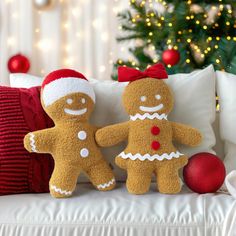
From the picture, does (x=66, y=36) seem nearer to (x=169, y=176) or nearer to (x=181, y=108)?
(x=181, y=108)

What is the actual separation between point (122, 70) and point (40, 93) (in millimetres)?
289

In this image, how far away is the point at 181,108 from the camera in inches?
62.8

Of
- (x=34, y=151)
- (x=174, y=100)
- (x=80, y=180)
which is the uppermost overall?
(x=174, y=100)

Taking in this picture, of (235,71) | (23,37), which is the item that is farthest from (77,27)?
(235,71)

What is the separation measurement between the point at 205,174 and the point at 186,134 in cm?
16

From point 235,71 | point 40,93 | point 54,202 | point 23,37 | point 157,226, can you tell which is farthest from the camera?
point 23,37

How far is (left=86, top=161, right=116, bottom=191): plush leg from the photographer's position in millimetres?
1457

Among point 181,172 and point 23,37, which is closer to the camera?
point 181,172

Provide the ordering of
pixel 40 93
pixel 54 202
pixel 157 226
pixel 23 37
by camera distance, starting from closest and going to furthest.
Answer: pixel 157 226 < pixel 54 202 < pixel 40 93 < pixel 23 37

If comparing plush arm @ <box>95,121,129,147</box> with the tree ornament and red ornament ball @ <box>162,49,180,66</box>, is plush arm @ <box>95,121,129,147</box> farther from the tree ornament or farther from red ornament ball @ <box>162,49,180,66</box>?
the tree ornament

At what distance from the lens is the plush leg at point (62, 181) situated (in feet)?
4.53

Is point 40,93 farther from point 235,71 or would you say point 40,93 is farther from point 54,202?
point 235,71

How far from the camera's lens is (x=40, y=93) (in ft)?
5.09

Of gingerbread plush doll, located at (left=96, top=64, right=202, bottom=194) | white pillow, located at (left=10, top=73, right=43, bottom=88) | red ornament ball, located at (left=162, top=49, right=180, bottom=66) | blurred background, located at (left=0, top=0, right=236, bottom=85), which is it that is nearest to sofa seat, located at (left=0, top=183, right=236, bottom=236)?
gingerbread plush doll, located at (left=96, top=64, right=202, bottom=194)
